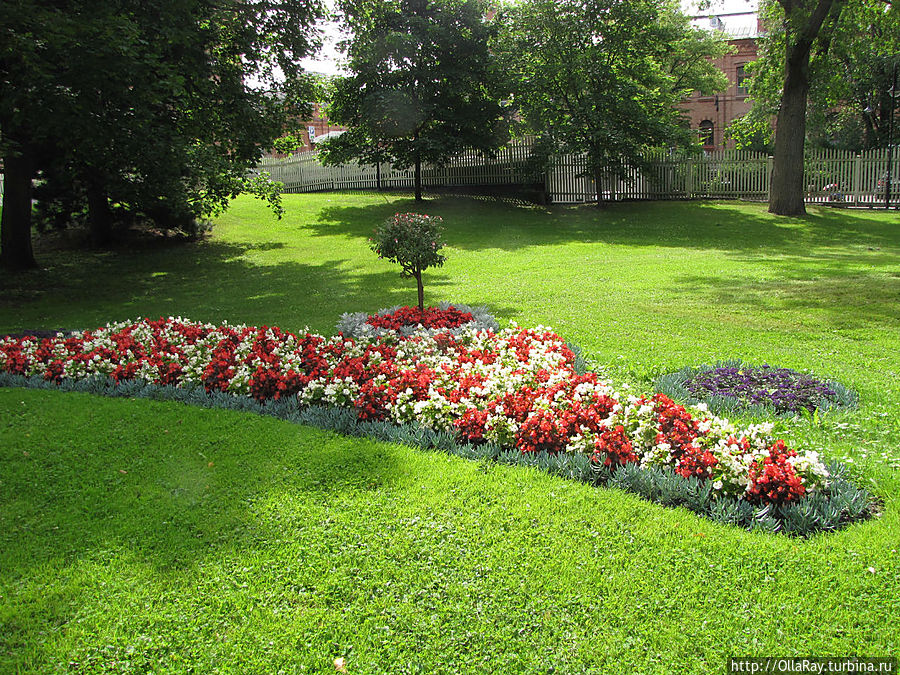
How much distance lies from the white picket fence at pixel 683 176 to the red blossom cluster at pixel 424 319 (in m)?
15.1

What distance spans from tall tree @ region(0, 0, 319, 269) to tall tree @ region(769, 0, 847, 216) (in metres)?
12.3

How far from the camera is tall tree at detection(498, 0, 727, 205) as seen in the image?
20.4 meters

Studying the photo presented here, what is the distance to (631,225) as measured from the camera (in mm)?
19031

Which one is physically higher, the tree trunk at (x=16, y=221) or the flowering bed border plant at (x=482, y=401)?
the tree trunk at (x=16, y=221)

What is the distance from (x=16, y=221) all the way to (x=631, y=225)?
50.2 feet

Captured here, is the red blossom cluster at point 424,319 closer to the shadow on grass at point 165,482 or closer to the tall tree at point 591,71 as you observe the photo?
the shadow on grass at point 165,482

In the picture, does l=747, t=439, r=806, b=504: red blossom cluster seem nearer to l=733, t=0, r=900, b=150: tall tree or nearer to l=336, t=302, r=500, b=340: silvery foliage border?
l=336, t=302, r=500, b=340: silvery foliage border

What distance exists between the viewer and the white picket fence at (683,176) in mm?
21828

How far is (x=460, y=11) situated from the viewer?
20656mm

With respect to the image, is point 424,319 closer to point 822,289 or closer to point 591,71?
point 822,289

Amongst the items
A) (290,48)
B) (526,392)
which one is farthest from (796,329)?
(290,48)

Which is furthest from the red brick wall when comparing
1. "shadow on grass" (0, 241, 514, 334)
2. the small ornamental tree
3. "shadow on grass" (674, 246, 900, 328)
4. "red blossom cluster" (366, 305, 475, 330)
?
"red blossom cluster" (366, 305, 475, 330)

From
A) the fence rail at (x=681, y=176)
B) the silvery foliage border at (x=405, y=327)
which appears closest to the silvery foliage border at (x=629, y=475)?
the silvery foliage border at (x=405, y=327)

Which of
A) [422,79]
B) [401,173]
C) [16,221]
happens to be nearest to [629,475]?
[16,221]
